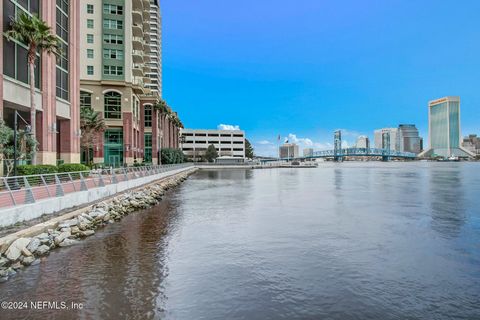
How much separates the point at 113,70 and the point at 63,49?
2381 cm

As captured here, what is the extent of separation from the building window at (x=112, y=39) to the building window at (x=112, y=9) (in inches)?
168

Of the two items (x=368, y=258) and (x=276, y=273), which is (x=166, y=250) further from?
(x=368, y=258)

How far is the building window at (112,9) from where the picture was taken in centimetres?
6669

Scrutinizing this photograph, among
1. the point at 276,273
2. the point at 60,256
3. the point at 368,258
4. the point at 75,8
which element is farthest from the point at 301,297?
the point at 75,8

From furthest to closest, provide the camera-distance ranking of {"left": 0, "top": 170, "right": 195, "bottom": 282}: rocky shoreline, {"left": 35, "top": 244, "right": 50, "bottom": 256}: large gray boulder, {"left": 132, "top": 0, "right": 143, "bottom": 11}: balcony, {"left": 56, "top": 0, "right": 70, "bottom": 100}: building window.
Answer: {"left": 132, "top": 0, "right": 143, "bottom": 11}: balcony < {"left": 56, "top": 0, "right": 70, "bottom": 100}: building window < {"left": 35, "top": 244, "right": 50, "bottom": 256}: large gray boulder < {"left": 0, "top": 170, "right": 195, "bottom": 282}: rocky shoreline

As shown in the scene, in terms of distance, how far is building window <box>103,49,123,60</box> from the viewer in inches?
2613

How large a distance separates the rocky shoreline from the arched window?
145ft

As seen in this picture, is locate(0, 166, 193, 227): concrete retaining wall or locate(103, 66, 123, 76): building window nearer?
locate(0, 166, 193, 227): concrete retaining wall

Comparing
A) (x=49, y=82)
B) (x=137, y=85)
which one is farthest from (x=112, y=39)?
(x=49, y=82)

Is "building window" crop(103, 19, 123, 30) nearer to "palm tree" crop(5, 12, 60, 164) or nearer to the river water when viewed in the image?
"palm tree" crop(5, 12, 60, 164)

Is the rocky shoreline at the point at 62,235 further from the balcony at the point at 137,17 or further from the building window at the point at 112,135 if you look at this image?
the balcony at the point at 137,17

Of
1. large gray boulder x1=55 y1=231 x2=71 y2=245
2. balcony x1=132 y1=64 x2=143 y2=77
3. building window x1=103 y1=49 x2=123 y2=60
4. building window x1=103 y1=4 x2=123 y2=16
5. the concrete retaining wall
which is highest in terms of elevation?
building window x1=103 y1=4 x2=123 y2=16

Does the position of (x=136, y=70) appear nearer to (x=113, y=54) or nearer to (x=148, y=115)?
(x=113, y=54)

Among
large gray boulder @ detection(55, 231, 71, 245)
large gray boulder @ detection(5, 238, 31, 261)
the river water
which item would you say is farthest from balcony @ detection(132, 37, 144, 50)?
large gray boulder @ detection(5, 238, 31, 261)
